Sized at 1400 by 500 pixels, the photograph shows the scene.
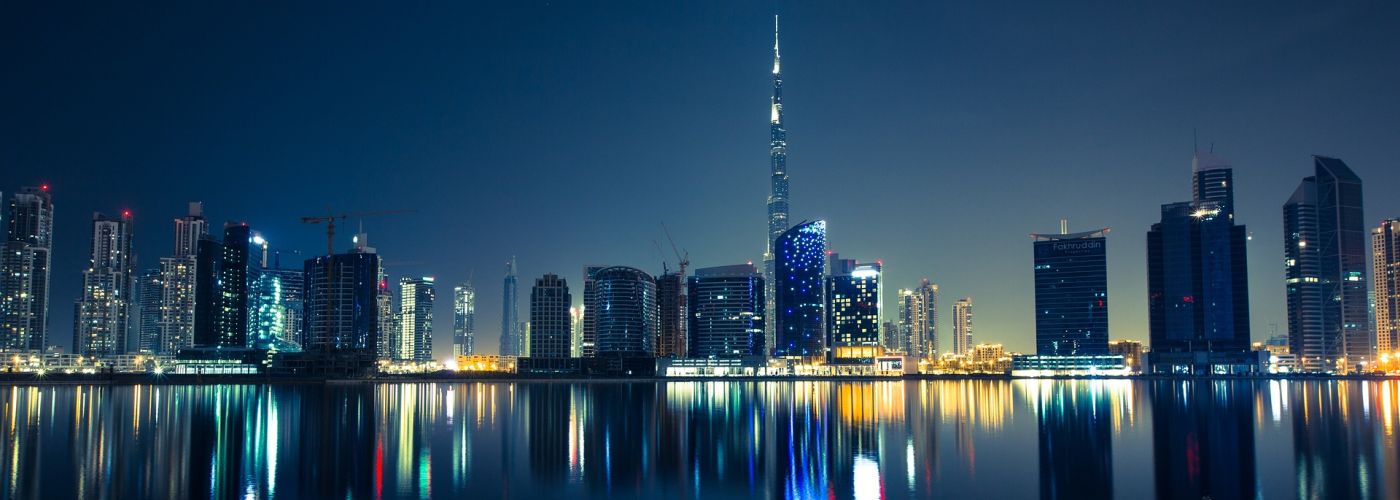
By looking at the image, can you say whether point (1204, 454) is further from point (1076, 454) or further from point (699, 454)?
point (699, 454)

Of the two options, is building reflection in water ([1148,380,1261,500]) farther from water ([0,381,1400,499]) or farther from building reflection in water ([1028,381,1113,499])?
building reflection in water ([1028,381,1113,499])

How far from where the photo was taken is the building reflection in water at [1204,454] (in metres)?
40.2

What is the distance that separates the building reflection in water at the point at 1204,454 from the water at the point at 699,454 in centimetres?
16

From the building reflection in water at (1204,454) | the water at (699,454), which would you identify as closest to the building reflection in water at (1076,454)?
the water at (699,454)

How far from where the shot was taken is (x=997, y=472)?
45.6m

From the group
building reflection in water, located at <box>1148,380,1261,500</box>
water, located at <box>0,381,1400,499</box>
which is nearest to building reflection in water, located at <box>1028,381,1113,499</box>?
water, located at <box>0,381,1400,499</box>

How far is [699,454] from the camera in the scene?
177ft

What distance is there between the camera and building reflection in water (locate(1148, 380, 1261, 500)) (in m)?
40.2

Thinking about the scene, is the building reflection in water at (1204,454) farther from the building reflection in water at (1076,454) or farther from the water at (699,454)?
the building reflection in water at (1076,454)

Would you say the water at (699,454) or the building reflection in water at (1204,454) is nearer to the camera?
the building reflection in water at (1204,454)

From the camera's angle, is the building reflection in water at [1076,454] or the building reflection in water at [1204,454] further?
the building reflection in water at [1076,454]

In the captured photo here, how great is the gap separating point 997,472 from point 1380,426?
41567 mm

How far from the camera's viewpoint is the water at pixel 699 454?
40.6m

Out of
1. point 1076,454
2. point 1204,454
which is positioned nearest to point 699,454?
point 1076,454
